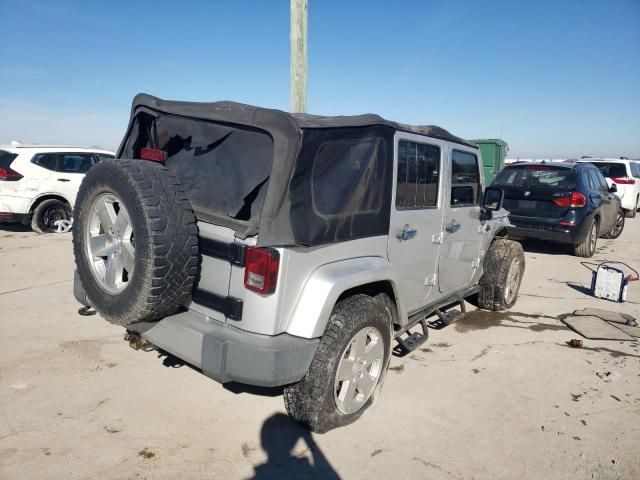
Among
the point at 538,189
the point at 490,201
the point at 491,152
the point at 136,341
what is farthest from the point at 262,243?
the point at 491,152

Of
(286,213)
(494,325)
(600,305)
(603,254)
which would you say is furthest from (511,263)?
(603,254)

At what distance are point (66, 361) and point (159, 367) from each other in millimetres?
768

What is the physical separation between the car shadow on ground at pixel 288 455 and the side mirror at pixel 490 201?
2785 mm

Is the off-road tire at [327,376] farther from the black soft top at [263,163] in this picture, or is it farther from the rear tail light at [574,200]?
the rear tail light at [574,200]

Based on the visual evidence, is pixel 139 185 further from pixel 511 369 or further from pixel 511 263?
pixel 511 263

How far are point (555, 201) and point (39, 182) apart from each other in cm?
938

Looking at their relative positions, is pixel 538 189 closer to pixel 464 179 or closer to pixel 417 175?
pixel 464 179

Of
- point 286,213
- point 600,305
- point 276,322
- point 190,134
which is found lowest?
point 600,305

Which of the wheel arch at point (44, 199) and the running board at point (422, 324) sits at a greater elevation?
the wheel arch at point (44, 199)

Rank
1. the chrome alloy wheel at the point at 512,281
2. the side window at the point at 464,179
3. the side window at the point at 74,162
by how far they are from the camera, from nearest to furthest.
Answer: the side window at the point at 464,179
the chrome alloy wheel at the point at 512,281
the side window at the point at 74,162

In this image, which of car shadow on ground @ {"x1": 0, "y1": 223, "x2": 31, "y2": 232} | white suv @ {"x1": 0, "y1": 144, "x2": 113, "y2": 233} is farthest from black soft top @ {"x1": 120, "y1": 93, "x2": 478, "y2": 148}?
car shadow on ground @ {"x1": 0, "y1": 223, "x2": 31, "y2": 232}

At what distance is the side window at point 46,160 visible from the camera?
29.1 feet

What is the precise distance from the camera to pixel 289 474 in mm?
2494

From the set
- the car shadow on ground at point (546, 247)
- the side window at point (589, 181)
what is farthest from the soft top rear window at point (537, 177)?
the car shadow on ground at point (546, 247)
